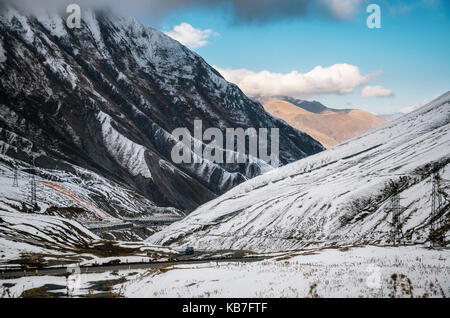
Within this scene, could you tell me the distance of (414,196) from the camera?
11775cm

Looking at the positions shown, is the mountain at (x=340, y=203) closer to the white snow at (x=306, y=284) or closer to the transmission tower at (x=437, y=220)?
the transmission tower at (x=437, y=220)

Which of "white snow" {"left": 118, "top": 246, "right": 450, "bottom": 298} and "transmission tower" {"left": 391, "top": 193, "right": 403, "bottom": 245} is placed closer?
"white snow" {"left": 118, "top": 246, "right": 450, "bottom": 298}

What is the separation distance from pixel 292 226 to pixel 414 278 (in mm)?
103464

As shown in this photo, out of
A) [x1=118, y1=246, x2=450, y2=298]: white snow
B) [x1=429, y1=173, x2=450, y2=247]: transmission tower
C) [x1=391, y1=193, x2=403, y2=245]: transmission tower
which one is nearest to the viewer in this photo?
[x1=118, y1=246, x2=450, y2=298]: white snow

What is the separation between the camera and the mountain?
116m

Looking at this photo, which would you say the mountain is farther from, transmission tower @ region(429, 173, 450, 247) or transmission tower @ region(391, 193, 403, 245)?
transmission tower @ region(429, 173, 450, 247)

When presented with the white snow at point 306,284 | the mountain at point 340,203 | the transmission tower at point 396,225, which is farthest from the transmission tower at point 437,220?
the white snow at point 306,284

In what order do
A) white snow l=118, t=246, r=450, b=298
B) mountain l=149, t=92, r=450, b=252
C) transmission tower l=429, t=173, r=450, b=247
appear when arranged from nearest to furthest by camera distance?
white snow l=118, t=246, r=450, b=298, transmission tower l=429, t=173, r=450, b=247, mountain l=149, t=92, r=450, b=252

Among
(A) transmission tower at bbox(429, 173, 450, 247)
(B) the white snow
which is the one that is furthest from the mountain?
(B) the white snow

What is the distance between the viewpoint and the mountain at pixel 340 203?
381ft

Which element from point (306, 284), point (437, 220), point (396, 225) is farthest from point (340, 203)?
point (306, 284)
